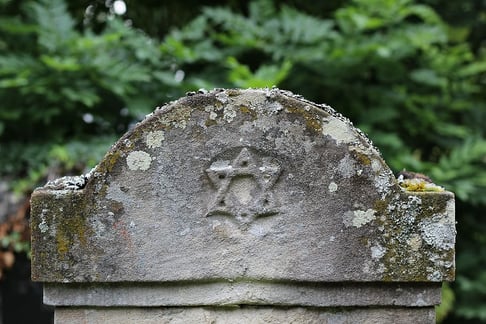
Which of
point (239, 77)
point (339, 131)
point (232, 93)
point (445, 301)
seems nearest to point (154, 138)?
point (232, 93)

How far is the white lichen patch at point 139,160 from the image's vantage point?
2398mm

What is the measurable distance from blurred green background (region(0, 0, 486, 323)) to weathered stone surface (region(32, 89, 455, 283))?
8.75 feet

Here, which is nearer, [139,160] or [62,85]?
[139,160]

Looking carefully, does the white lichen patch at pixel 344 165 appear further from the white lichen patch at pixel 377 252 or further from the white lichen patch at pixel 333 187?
the white lichen patch at pixel 377 252

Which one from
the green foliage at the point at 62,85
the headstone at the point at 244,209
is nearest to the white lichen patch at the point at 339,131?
the headstone at the point at 244,209

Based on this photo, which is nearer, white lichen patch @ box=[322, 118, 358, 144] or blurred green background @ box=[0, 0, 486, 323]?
white lichen patch @ box=[322, 118, 358, 144]

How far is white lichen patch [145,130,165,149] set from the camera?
239 centimetres

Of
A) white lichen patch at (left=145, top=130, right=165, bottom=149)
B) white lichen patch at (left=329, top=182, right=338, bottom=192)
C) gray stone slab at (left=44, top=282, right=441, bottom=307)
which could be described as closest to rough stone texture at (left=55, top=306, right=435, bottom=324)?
gray stone slab at (left=44, top=282, right=441, bottom=307)

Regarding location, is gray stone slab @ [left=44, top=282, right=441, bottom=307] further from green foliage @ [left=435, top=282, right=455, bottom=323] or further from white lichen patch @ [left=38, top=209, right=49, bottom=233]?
green foliage @ [left=435, top=282, right=455, bottom=323]

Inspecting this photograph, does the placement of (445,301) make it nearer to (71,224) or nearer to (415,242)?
(415,242)

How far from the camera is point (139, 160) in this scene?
2402mm

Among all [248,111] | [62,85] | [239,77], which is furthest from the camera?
[62,85]

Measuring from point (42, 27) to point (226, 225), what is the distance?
11.6ft

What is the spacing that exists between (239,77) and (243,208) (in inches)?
114
